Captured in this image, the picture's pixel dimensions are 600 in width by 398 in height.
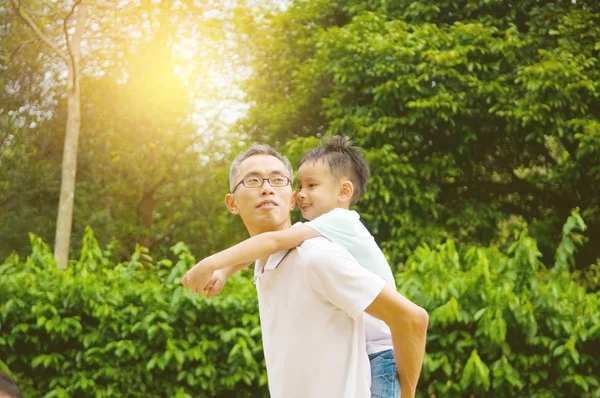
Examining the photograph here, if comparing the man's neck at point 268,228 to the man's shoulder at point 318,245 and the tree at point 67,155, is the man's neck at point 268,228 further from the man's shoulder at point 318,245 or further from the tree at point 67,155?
the tree at point 67,155

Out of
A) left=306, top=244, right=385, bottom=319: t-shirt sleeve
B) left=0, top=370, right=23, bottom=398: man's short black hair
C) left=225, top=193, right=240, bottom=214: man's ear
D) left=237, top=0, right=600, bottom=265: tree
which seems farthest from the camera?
left=237, top=0, right=600, bottom=265: tree

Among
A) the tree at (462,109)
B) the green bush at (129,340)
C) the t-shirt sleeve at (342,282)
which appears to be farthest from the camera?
the tree at (462,109)

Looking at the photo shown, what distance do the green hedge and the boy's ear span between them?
2.45 meters

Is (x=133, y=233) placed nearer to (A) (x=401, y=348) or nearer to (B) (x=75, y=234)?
(B) (x=75, y=234)

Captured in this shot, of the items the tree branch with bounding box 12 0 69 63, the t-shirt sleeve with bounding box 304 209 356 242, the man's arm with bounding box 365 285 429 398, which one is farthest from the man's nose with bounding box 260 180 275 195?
the tree branch with bounding box 12 0 69 63

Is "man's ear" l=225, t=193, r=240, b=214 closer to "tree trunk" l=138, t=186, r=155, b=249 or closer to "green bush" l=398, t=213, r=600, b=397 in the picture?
"green bush" l=398, t=213, r=600, b=397

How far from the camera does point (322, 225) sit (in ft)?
7.15

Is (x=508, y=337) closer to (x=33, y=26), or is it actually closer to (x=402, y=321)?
(x=402, y=321)

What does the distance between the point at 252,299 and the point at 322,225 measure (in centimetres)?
342

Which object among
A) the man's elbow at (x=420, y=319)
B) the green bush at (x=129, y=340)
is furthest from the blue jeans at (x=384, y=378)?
the green bush at (x=129, y=340)

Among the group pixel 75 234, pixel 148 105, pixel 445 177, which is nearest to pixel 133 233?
pixel 75 234

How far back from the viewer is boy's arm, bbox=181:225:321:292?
6.46ft

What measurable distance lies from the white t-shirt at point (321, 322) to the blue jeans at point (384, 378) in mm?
239

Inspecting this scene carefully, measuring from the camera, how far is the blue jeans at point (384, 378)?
2.20m
